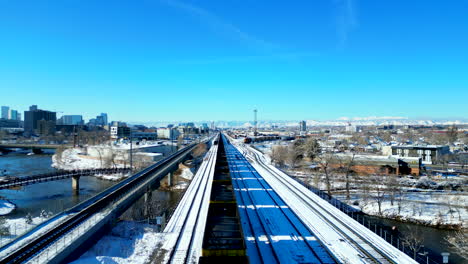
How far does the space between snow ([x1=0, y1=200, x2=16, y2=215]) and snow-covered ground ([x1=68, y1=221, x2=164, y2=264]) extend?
14262 mm

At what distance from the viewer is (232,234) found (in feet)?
25.1

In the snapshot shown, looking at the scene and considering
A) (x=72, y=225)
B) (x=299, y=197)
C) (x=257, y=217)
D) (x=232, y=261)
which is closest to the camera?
(x=232, y=261)

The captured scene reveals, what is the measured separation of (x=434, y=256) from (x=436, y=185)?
600 inches

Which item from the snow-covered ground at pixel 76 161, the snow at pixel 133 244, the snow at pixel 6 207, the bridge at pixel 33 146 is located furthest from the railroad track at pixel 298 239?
the bridge at pixel 33 146

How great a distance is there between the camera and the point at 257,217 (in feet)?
40.4

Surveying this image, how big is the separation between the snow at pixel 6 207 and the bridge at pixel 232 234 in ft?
35.7

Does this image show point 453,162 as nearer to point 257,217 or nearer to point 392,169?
point 392,169

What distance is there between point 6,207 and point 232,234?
2134cm

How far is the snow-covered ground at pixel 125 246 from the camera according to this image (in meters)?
8.23

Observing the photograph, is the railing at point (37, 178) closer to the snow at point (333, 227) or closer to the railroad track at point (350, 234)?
the snow at point (333, 227)

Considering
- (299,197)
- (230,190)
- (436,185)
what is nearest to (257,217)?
(230,190)

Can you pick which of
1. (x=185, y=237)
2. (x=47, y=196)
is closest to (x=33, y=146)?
(x=47, y=196)

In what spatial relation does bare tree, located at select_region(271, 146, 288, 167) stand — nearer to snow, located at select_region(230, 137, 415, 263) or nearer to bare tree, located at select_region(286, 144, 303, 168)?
bare tree, located at select_region(286, 144, 303, 168)

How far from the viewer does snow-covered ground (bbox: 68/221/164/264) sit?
823 centimetres
